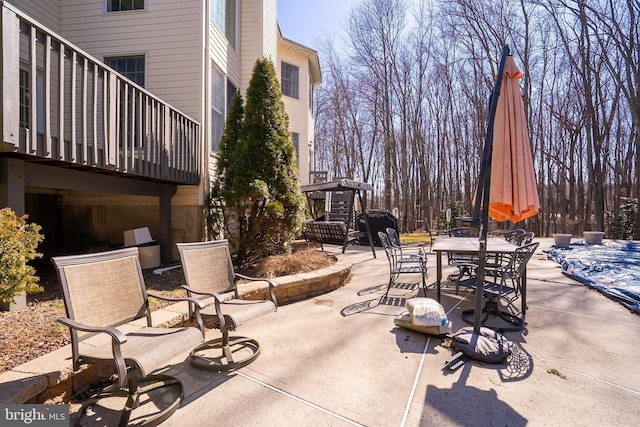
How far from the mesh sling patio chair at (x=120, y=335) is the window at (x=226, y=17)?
23.5 feet

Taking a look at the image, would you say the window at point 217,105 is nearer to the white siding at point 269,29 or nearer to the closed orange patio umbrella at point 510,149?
the white siding at point 269,29

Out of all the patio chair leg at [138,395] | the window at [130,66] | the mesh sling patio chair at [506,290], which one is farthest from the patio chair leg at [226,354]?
the window at [130,66]

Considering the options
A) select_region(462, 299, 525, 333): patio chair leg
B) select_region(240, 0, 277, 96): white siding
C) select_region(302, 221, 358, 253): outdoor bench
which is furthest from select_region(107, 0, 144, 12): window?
select_region(462, 299, 525, 333): patio chair leg

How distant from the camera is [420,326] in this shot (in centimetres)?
340

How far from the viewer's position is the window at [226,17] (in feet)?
25.6

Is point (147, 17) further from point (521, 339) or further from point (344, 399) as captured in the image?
point (521, 339)

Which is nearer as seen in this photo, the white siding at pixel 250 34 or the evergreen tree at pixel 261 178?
the evergreen tree at pixel 261 178

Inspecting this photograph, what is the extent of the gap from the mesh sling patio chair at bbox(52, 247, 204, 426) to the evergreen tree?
3001 millimetres

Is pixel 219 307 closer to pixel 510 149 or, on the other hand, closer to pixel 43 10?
pixel 510 149

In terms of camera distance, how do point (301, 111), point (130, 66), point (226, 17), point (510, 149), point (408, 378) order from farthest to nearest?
point (301, 111) < point (226, 17) < point (130, 66) < point (510, 149) < point (408, 378)

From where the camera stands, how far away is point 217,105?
7848 mm

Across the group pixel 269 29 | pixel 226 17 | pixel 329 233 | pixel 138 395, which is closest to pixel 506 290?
pixel 138 395

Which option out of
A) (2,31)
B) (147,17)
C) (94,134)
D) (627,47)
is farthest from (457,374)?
(627,47)

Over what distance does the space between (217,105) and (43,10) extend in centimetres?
381
